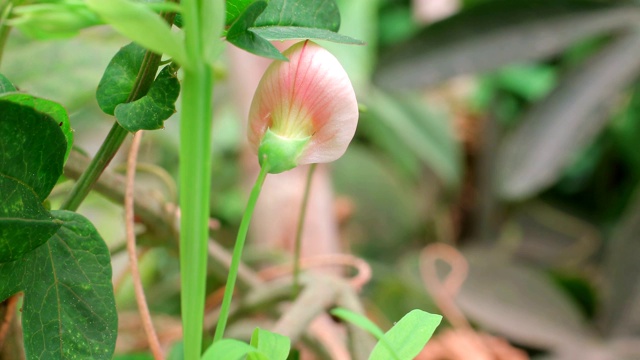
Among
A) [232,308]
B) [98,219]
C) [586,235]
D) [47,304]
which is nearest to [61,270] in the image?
[47,304]

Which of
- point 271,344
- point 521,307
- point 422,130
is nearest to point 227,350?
point 271,344

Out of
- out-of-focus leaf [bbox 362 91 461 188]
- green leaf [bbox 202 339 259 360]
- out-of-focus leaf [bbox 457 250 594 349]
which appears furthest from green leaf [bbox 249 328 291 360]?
out-of-focus leaf [bbox 362 91 461 188]

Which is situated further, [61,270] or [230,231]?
[230,231]

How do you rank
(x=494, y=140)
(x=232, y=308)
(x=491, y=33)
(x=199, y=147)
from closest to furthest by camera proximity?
(x=199, y=147) → (x=232, y=308) → (x=491, y=33) → (x=494, y=140)

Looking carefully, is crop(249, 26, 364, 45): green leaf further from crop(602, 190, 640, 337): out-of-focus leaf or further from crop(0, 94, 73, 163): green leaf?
crop(602, 190, 640, 337): out-of-focus leaf

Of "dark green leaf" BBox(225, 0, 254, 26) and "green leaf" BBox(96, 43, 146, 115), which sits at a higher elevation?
"dark green leaf" BBox(225, 0, 254, 26)

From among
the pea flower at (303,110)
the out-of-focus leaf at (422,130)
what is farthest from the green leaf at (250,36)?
the out-of-focus leaf at (422,130)

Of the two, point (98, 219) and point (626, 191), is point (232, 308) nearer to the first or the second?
point (98, 219)
